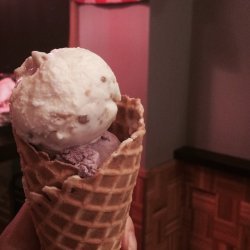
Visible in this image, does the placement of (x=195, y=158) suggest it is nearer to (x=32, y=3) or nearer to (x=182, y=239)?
(x=182, y=239)

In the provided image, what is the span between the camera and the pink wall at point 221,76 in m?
1.73

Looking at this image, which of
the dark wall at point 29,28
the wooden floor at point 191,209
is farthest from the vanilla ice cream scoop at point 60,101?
the dark wall at point 29,28

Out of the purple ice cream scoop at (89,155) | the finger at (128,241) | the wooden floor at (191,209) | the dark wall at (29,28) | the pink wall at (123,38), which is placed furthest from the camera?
the dark wall at (29,28)

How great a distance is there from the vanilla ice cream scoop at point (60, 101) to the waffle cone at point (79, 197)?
0.04 metres

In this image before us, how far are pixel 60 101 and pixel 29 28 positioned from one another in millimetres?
1394

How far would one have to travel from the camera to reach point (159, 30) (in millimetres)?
→ 1714

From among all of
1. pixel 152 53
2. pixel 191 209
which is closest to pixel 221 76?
pixel 152 53

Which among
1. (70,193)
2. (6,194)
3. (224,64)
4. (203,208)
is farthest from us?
(6,194)

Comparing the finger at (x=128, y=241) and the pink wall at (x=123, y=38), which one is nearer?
the finger at (x=128, y=241)

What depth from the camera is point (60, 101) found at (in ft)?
2.33

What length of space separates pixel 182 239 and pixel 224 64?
92cm

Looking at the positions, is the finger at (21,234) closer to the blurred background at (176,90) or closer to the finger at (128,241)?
the finger at (128,241)

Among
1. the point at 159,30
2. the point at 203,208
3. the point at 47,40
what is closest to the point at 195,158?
the point at 203,208

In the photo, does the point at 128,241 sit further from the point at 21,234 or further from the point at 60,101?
the point at 60,101
